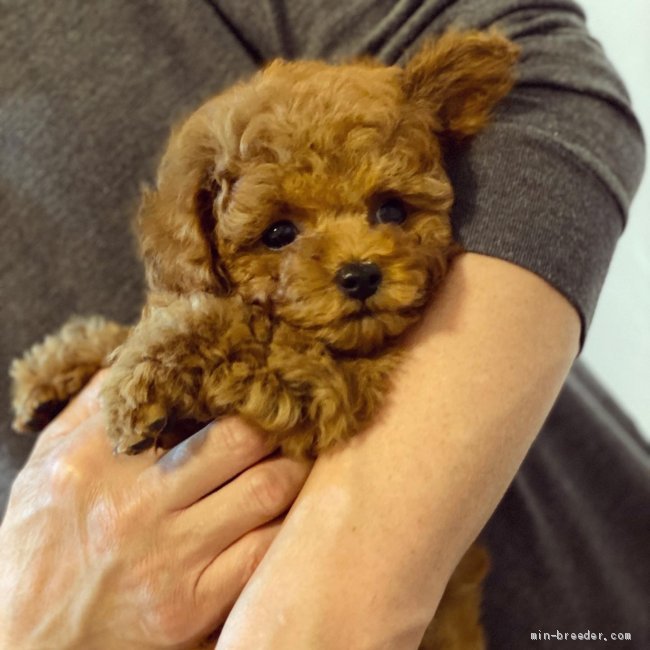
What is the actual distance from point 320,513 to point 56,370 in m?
0.70

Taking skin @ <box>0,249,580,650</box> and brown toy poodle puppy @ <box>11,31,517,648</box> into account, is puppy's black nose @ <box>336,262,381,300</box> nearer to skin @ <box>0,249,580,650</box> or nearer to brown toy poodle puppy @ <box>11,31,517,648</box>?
brown toy poodle puppy @ <box>11,31,517,648</box>

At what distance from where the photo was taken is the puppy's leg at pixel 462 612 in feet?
3.82

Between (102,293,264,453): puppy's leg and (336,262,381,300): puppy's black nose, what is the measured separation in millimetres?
156

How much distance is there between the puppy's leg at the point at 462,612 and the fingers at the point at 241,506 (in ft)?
1.08

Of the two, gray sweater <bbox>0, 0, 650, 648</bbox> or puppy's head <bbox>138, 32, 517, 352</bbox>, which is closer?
puppy's head <bbox>138, 32, 517, 352</bbox>

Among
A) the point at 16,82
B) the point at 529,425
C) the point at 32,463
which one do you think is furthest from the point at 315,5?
the point at 32,463

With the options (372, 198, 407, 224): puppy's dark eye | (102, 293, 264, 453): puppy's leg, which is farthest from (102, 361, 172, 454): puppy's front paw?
(372, 198, 407, 224): puppy's dark eye

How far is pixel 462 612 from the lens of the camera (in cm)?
120

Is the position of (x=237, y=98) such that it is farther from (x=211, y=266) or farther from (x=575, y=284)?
(x=575, y=284)

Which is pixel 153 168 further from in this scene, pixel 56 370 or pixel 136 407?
pixel 136 407

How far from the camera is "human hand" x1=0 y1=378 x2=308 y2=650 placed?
3.48ft

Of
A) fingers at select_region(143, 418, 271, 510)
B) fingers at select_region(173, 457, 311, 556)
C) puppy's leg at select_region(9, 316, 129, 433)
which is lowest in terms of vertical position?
fingers at select_region(173, 457, 311, 556)

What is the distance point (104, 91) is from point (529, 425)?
109 cm

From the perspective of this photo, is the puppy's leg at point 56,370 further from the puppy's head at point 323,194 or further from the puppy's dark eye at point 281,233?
the puppy's dark eye at point 281,233
